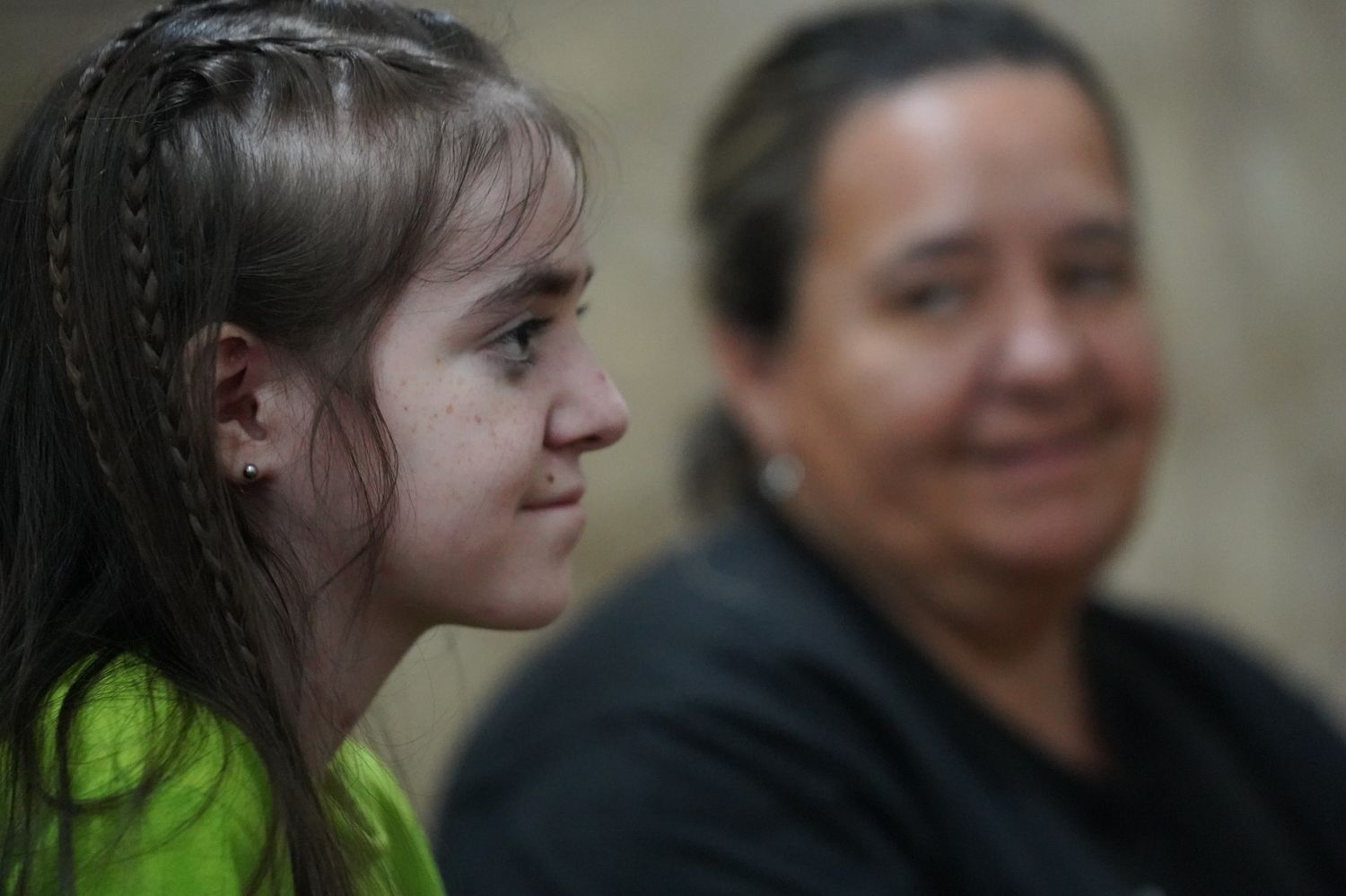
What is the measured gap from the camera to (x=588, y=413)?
67cm

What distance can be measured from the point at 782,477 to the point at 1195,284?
1.37m

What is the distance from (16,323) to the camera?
0.63 m

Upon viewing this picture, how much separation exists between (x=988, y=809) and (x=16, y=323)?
0.86 meters

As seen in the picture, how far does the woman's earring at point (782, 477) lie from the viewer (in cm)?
143

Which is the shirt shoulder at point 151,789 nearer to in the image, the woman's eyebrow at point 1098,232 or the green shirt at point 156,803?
the green shirt at point 156,803

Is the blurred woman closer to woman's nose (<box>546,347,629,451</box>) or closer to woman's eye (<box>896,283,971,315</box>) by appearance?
woman's eye (<box>896,283,971,315</box>)

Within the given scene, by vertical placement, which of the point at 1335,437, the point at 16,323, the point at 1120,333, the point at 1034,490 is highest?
the point at 16,323

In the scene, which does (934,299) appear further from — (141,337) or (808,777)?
(141,337)

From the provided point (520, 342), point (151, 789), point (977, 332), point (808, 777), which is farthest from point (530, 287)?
point (977, 332)

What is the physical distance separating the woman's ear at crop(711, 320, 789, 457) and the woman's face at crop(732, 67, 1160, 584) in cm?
6

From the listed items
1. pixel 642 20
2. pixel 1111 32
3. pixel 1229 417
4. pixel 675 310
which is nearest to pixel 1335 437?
pixel 1229 417

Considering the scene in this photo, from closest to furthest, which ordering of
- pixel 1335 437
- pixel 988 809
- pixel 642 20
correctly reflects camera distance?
pixel 988 809
pixel 642 20
pixel 1335 437

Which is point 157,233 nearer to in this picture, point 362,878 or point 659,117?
point 362,878

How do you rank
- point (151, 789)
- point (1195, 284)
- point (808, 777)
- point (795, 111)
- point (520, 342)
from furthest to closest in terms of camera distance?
point (1195, 284), point (795, 111), point (808, 777), point (520, 342), point (151, 789)
